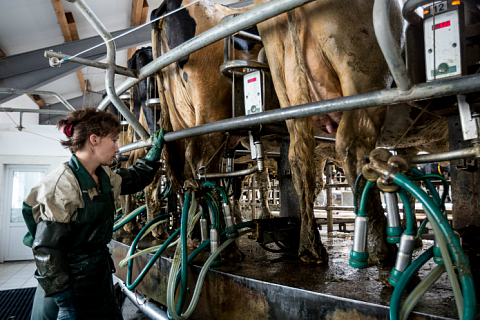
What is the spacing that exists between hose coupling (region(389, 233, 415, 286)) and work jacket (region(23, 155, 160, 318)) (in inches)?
53.3

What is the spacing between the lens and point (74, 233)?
1.73 m

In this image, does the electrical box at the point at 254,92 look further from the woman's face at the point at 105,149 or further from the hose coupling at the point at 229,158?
the hose coupling at the point at 229,158

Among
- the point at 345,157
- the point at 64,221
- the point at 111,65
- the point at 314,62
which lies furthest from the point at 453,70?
the point at 111,65

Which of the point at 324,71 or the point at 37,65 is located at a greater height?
the point at 37,65

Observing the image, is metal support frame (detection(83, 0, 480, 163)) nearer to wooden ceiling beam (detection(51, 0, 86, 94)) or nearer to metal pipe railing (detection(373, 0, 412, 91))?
metal pipe railing (detection(373, 0, 412, 91))

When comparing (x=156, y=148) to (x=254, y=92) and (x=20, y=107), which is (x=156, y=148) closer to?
(x=254, y=92)

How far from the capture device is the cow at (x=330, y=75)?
1.97 m

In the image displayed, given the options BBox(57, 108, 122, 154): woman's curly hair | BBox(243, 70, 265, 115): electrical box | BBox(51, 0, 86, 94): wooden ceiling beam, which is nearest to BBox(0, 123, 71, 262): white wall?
BBox(51, 0, 86, 94): wooden ceiling beam

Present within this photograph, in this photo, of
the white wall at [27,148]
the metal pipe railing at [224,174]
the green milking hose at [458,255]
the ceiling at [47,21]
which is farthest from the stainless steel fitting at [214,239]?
the white wall at [27,148]

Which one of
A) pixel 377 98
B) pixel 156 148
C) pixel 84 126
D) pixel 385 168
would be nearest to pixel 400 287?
pixel 385 168

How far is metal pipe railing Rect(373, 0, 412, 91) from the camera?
51.4 inches

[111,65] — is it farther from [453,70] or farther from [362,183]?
[453,70]

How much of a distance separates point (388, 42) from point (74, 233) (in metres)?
1.63

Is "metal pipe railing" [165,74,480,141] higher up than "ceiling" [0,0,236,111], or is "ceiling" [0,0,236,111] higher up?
"ceiling" [0,0,236,111]
